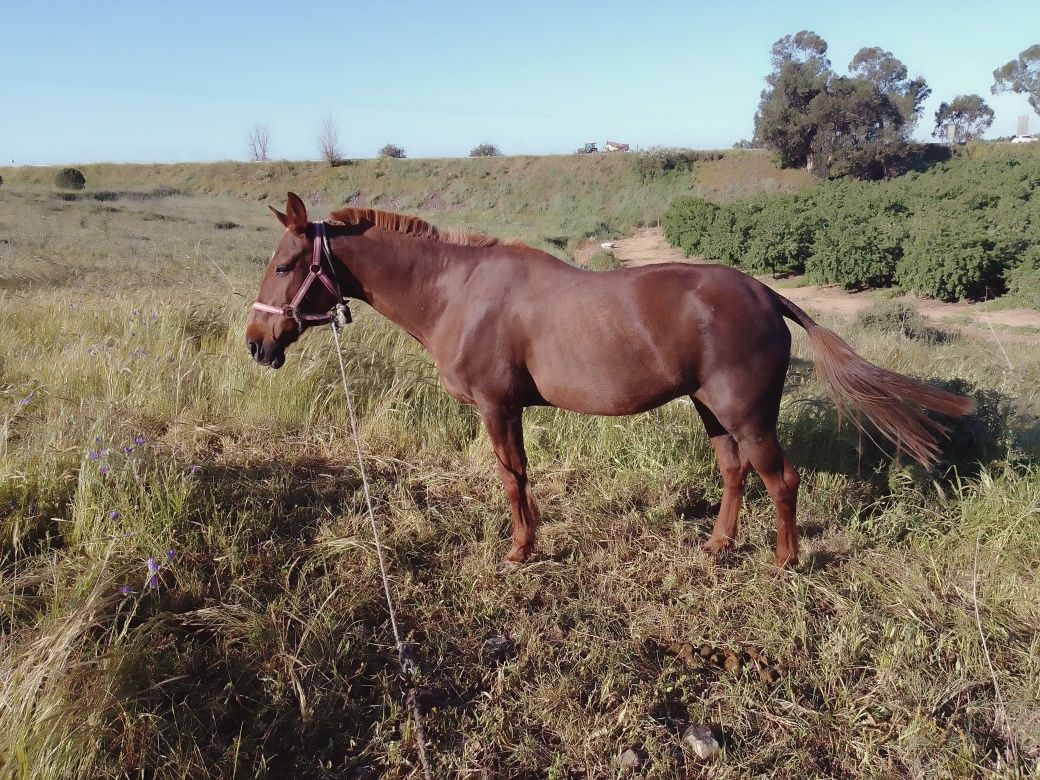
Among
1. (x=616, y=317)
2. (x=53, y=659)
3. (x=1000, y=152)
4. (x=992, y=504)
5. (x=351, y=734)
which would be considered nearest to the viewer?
(x=53, y=659)

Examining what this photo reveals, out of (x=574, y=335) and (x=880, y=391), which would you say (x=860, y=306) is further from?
(x=574, y=335)

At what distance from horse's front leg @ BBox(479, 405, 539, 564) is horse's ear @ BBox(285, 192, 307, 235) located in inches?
49.8

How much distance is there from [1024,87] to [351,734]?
84310 mm

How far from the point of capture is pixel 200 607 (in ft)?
8.81

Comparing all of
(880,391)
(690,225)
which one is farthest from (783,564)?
(690,225)

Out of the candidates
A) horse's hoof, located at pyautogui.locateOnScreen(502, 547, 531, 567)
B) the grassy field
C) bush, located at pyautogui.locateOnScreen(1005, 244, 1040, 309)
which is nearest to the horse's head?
the grassy field

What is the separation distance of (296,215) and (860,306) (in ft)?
52.4

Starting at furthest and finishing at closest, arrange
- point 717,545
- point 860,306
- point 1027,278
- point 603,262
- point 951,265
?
point 603,262
point 860,306
point 951,265
point 1027,278
point 717,545

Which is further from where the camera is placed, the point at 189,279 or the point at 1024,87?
the point at 1024,87

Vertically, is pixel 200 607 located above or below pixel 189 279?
below

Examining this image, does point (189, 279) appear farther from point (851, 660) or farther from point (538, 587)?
point (851, 660)

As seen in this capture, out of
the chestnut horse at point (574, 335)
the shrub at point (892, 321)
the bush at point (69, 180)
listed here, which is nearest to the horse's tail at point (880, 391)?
the chestnut horse at point (574, 335)

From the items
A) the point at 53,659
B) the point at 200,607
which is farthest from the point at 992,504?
the point at 53,659

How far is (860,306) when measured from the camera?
617 inches
